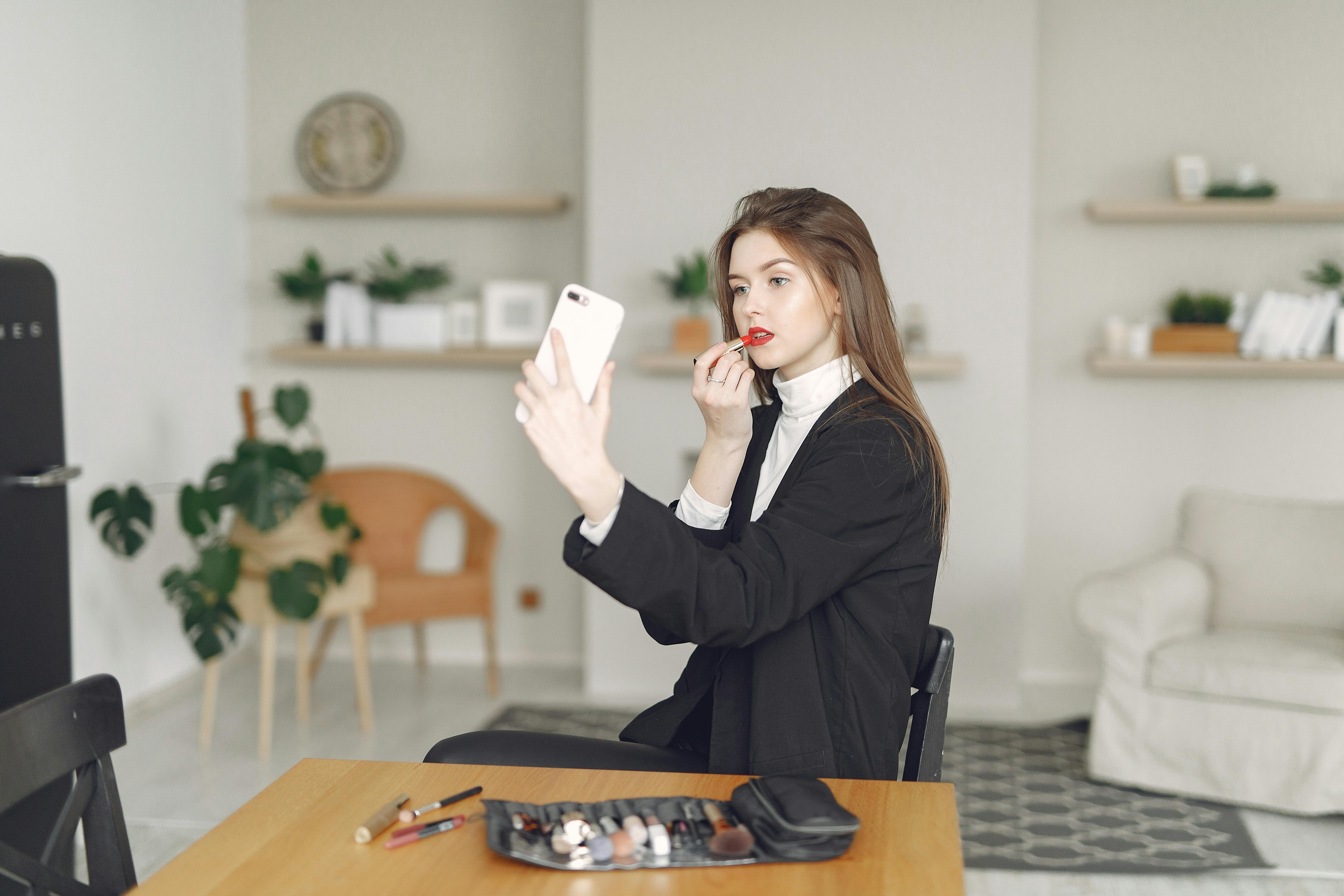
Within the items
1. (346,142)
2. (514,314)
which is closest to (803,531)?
(514,314)

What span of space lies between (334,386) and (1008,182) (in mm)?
2647

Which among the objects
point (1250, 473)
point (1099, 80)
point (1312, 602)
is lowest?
point (1312, 602)

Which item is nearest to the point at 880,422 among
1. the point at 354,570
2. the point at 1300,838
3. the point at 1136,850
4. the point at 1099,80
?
the point at 1136,850

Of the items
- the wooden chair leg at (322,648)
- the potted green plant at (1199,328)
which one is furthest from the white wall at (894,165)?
the wooden chair leg at (322,648)

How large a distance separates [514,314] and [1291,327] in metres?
2.70

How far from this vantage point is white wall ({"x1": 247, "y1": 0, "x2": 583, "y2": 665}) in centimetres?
419

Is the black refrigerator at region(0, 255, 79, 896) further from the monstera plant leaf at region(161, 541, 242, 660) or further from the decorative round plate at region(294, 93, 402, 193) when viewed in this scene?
the decorative round plate at region(294, 93, 402, 193)

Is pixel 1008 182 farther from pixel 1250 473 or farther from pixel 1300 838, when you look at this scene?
pixel 1300 838

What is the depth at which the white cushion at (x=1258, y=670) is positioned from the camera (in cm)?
279

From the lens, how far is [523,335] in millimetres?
4070

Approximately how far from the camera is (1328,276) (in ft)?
11.9

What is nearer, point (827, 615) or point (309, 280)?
point (827, 615)

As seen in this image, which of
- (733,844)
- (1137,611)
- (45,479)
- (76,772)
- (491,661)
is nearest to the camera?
(733,844)

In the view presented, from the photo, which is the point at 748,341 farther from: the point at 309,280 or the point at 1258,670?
the point at 309,280
